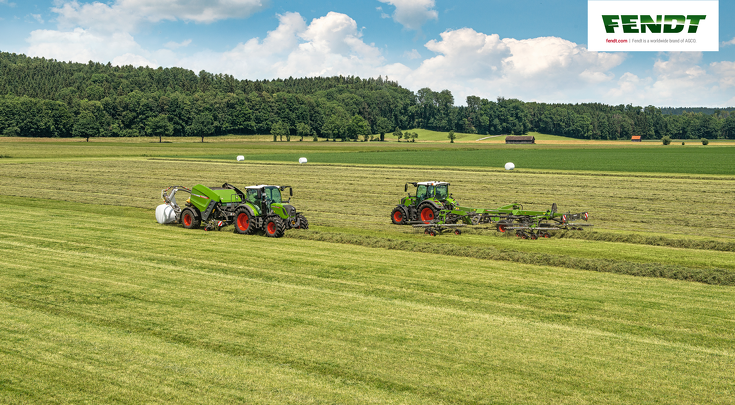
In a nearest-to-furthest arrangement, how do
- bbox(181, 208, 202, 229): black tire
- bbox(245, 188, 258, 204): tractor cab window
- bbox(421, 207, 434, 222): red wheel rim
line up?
bbox(245, 188, 258, 204): tractor cab window < bbox(181, 208, 202, 229): black tire < bbox(421, 207, 434, 222): red wheel rim

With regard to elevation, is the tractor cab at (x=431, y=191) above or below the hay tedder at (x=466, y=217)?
above

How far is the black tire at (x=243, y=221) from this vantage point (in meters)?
23.3

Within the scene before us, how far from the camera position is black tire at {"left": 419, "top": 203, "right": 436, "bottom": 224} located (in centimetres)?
2580

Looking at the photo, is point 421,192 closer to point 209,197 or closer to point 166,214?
point 209,197

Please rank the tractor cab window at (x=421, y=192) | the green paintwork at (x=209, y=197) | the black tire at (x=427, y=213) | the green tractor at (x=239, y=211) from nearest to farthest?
1. the green tractor at (x=239, y=211)
2. the green paintwork at (x=209, y=197)
3. the black tire at (x=427, y=213)
4. the tractor cab window at (x=421, y=192)

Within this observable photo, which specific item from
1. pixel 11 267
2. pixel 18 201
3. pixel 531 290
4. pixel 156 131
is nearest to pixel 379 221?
pixel 531 290

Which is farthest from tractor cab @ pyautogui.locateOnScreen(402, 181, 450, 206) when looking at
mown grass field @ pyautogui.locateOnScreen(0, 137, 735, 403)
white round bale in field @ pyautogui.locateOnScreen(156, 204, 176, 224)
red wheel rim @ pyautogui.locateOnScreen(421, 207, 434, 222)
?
white round bale in field @ pyautogui.locateOnScreen(156, 204, 176, 224)

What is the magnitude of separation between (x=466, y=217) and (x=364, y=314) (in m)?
12.9

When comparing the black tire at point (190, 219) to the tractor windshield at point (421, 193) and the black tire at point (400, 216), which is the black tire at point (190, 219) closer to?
the black tire at point (400, 216)

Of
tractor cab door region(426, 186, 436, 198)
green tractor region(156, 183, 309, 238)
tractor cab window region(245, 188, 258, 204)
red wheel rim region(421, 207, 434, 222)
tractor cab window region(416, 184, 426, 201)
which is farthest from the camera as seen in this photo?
tractor cab window region(416, 184, 426, 201)

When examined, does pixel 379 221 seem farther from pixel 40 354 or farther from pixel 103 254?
pixel 40 354

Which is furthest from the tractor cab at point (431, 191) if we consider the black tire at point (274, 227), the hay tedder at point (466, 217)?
the black tire at point (274, 227)

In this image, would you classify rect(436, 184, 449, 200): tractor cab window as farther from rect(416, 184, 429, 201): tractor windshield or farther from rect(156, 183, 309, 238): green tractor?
rect(156, 183, 309, 238): green tractor

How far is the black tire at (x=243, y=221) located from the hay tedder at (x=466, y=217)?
6.57 meters
